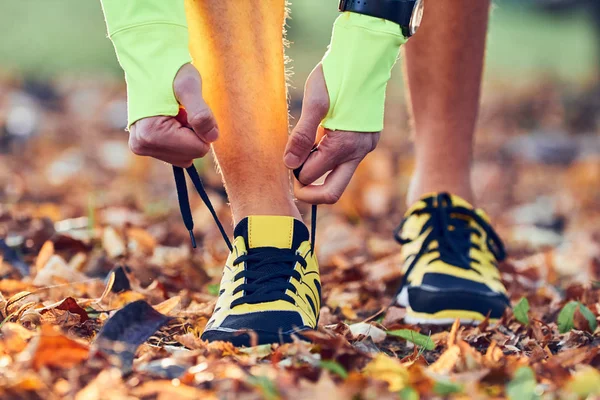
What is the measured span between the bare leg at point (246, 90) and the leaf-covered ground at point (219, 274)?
291 millimetres

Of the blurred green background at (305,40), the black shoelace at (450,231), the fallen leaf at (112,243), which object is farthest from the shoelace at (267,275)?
the blurred green background at (305,40)

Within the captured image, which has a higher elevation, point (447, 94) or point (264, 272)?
point (447, 94)

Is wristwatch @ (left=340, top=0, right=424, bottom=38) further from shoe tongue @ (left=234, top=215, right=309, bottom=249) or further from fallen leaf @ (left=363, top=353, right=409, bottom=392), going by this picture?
fallen leaf @ (left=363, top=353, right=409, bottom=392)

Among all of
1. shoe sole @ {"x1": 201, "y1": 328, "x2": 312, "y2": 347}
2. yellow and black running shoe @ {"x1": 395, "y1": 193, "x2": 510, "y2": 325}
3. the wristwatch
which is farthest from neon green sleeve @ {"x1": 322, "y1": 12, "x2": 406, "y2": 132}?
yellow and black running shoe @ {"x1": 395, "y1": 193, "x2": 510, "y2": 325}

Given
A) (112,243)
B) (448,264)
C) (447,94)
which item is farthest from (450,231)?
(112,243)

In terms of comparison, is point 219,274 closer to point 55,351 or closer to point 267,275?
point 267,275

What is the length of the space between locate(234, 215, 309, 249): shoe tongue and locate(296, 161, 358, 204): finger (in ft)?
0.26

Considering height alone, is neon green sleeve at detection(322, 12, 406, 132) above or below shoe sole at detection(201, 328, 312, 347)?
above

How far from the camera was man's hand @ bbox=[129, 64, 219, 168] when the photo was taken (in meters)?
1.25

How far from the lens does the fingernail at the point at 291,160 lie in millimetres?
1341

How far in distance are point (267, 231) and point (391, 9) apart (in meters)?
0.46

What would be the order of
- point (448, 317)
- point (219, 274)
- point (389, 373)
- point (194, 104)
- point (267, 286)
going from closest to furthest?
1. point (389, 373)
2. point (194, 104)
3. point (267, 286)
4. point (448, 317)
5. point (219, 274)

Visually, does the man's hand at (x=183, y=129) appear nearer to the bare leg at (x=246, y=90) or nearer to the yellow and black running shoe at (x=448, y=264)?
the bare leg at (x=246, y=90)

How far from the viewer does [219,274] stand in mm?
2025
